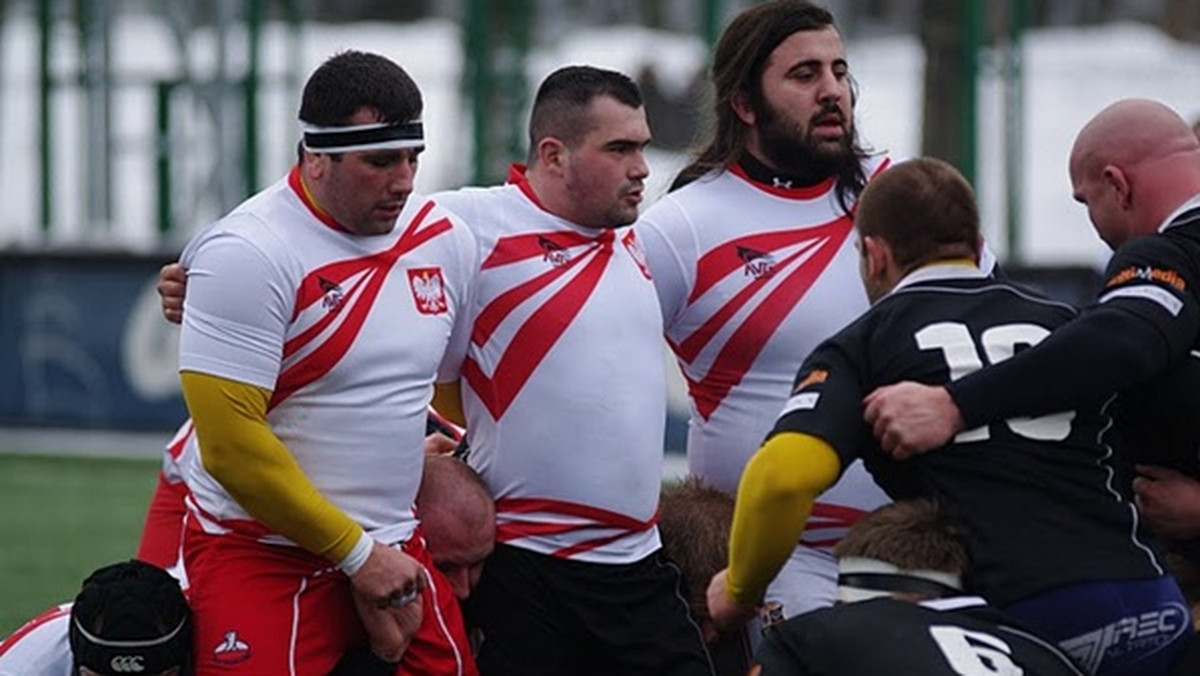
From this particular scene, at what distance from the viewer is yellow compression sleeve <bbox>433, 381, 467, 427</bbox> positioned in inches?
247

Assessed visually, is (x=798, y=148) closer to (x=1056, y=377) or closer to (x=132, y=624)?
(x=1056, y=377)

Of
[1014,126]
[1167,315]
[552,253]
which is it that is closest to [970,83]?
[1014,126]

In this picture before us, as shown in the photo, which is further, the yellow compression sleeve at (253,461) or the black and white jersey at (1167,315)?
the yellow compression sleeve at (253,461)

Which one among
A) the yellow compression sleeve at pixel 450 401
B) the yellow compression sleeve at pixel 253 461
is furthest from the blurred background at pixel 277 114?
the yellow compression sleeve at pixel 253 461

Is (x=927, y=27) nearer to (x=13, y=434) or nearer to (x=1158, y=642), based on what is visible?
(x=13, y=434)

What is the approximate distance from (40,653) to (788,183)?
2.26 meters

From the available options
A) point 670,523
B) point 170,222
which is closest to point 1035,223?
point 170,222

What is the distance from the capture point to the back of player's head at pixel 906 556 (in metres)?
4.88

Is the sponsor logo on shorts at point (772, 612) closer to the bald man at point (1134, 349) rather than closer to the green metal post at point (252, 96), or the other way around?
the bald man at point (1134, 349)

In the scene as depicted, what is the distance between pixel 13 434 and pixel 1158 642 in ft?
43.3

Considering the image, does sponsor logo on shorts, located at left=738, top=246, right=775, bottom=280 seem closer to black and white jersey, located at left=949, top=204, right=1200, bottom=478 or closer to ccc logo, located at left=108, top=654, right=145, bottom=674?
black and white jersey, located at left=949, top=204, right=1200, bottom=478

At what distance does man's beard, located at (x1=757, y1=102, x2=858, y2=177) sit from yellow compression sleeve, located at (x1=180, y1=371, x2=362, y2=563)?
1.69 meters

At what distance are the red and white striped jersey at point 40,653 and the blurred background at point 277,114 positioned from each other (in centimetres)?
730

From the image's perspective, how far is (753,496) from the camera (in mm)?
4984
